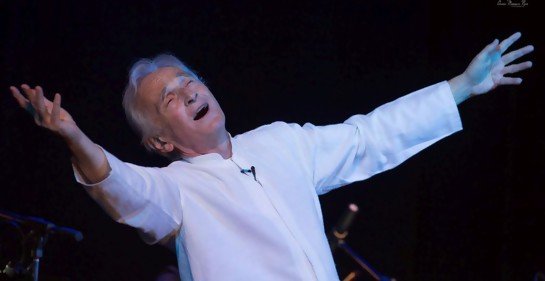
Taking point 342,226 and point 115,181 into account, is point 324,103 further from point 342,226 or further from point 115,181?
point 115,181

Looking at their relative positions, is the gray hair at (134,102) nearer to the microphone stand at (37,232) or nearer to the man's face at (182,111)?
the man's face at (182,111)

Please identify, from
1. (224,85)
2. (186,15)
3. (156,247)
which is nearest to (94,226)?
(156,247)

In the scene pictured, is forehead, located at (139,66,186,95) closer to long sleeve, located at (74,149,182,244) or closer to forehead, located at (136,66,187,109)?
forehead, located at (136,66,187,109)

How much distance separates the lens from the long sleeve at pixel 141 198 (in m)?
1.25

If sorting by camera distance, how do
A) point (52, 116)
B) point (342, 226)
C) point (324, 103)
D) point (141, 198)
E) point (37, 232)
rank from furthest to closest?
point (324, 103) → point (342, 226) → point (37, 232) → point (141, 198) → point (52, 116)

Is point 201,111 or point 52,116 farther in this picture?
point 201,111

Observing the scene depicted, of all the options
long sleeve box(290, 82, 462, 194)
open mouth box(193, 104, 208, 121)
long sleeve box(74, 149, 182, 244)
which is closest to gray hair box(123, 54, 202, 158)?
open mouth box(193, 104, 208, 121)

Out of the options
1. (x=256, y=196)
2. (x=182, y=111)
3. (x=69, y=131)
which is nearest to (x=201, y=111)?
(x=182, y=111)

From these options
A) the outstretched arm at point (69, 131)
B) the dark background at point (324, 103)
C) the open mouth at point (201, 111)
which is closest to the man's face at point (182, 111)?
the open mouth at point (201, 111)

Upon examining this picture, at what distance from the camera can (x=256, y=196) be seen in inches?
59.7

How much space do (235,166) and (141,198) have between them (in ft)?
1.12

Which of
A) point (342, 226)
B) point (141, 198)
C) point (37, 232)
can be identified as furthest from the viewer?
point (342, 226)

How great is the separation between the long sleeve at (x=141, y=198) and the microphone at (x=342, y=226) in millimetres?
1253

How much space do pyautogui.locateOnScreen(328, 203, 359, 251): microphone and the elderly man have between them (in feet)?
2.63
